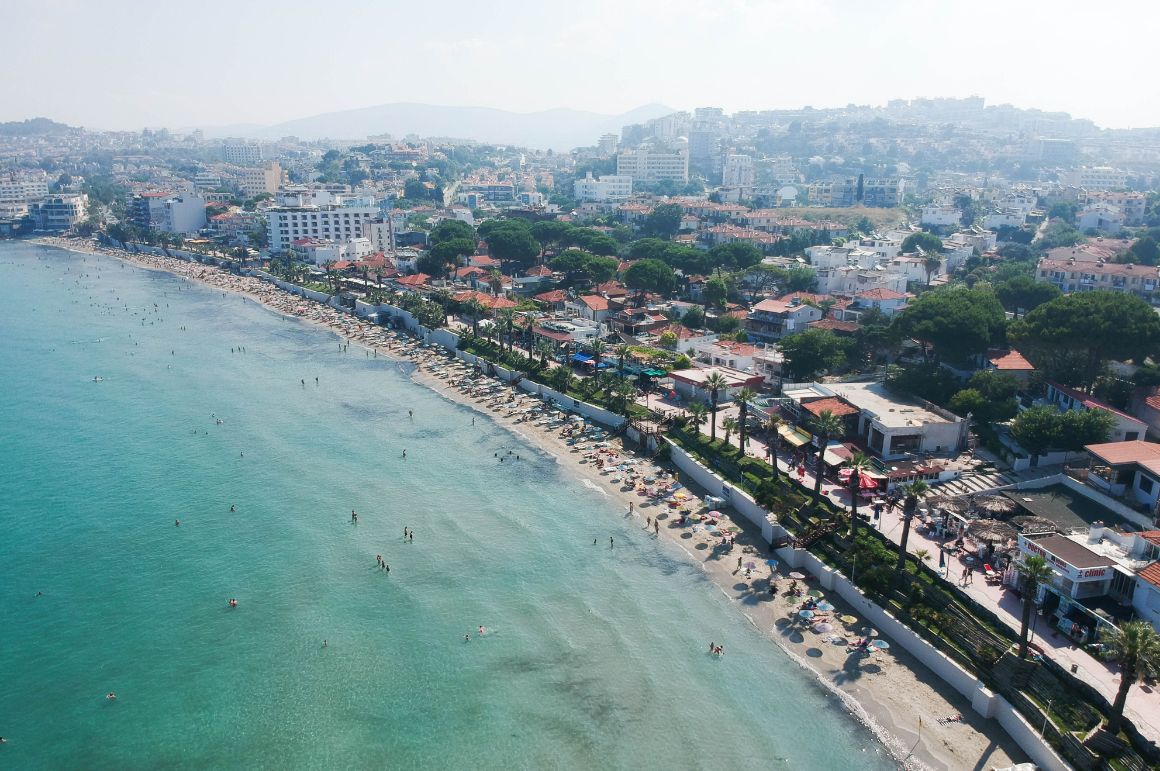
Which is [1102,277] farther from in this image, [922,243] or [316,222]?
[316,222]

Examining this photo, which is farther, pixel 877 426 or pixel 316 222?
pixel 316 222

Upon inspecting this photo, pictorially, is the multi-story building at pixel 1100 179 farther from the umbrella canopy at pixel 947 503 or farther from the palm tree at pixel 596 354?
the umbrella canopy at pixel 947 503

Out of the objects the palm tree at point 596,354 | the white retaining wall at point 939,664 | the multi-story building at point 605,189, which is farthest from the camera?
the multi-story building at point 605,189

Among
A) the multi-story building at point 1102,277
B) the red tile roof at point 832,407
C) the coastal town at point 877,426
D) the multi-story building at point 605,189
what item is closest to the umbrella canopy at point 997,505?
the coastal town at point 877,426

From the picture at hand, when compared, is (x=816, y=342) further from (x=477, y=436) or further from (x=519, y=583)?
(x=519, y=583)

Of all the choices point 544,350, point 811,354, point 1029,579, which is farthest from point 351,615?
point 811,354

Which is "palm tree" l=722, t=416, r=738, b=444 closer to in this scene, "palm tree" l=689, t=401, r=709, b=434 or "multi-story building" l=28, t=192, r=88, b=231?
"palm tree" l=689, t=401, r=709, b=434
